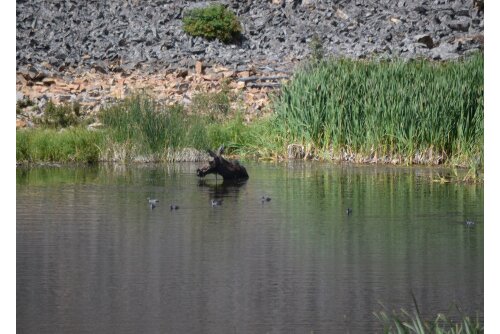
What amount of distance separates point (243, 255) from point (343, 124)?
12257 millimetres

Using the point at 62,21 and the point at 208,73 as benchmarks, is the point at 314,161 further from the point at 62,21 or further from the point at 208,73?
the point at 62,21

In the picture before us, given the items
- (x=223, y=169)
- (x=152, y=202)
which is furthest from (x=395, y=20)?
(x=152, y=202)

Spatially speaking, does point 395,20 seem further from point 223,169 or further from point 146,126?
point 223,169

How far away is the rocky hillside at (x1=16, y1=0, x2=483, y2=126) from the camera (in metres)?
41.3

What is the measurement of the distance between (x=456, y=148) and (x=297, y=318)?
1442 centimetres

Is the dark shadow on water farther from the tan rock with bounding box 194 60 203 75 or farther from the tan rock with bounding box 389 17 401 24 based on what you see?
the tan rock with bounding box 389 17 401 24

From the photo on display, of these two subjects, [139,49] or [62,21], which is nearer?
[139,49]

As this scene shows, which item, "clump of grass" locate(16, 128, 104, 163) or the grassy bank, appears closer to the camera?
the grassy bank

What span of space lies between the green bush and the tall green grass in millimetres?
21174

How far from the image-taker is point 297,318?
27.6 feet

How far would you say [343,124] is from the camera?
76.1ft

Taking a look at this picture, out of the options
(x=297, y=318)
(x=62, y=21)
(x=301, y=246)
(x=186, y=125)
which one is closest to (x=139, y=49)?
(x=62, y=21)

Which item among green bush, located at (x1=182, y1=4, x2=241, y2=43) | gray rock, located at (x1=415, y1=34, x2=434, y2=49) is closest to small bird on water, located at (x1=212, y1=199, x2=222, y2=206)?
gray rock, located at (x1=415, y1=34, x2=434, y2=49)

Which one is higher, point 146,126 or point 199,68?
point 199,68
